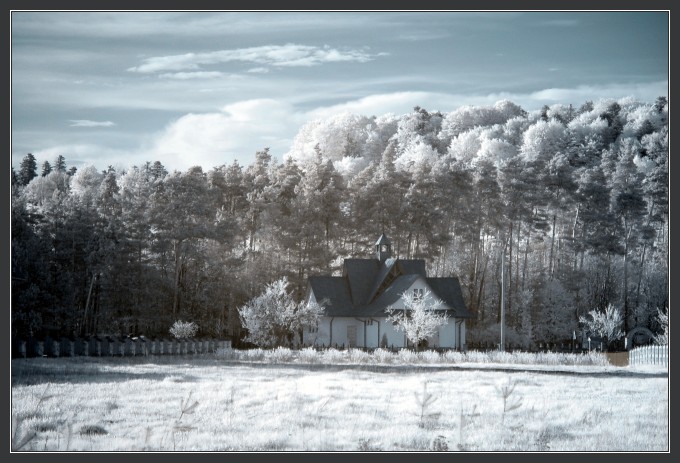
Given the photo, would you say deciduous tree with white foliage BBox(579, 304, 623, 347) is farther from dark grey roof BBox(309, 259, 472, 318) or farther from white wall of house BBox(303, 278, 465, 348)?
white wall of house BBox(303, 278, 465, 348)

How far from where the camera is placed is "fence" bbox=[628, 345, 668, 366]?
3092 cm

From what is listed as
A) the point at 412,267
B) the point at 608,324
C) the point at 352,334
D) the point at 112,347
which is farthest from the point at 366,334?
the point at 112,347

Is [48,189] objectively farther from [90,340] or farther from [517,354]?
[517,354]

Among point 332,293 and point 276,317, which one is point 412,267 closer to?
point 332,293

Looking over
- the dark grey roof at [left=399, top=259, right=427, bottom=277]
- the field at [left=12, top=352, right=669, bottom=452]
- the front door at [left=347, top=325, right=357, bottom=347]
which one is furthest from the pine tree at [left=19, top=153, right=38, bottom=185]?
the dark grey roof at [left=399, top=259, right=427, bottom=277]

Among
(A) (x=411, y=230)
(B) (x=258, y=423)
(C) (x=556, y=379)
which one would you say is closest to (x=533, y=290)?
(A) (x=411, y=230)

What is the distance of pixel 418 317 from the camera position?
4097cm

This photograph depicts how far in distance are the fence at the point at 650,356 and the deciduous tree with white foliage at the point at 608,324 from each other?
28.2 feet

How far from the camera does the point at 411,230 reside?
1980 inches

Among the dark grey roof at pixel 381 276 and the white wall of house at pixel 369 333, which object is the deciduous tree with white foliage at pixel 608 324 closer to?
the white wall of house at pixel 369 333

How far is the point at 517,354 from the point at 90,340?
51.0ft

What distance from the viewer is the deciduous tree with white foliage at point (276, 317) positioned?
41.9 m

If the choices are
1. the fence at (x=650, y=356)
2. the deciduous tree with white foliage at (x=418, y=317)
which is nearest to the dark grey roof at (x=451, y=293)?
the deciduous tree with white foliage at (x=418, y=317)

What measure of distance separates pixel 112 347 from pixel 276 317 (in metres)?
8.72
